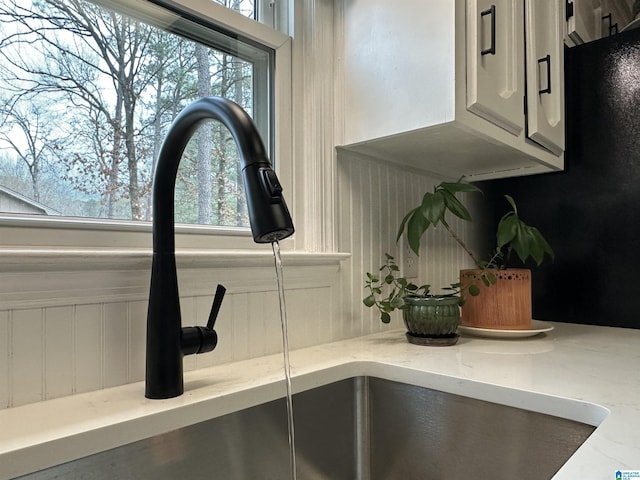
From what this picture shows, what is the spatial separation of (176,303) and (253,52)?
25.4 inches

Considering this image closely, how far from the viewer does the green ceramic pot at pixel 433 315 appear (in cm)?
97

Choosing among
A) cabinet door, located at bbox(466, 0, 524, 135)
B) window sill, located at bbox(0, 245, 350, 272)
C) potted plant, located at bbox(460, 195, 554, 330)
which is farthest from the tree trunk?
potted plant, located at bbox(460, 195, 554, 330)

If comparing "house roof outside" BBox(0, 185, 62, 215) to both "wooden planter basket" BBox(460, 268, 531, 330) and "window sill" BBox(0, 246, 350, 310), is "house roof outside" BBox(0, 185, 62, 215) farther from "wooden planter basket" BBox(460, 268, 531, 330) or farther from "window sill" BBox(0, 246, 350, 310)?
"wooden planter basket" BBox(460, 268, 531, 330)

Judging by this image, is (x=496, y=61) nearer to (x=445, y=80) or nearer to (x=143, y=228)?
(x=445, y=80)

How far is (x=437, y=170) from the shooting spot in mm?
1402

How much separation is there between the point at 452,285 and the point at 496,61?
0.52 m

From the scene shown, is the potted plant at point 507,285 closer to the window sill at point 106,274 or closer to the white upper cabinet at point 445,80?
the white upper cabinet at point 445,80

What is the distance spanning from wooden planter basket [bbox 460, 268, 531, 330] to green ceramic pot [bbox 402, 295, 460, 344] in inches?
6.7

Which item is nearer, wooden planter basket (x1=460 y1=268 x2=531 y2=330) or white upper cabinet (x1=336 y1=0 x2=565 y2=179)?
white upper cabinet (x1=336 y1=0 x2=565 y2=179)

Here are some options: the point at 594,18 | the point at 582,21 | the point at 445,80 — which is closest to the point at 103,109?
the point at 445,80

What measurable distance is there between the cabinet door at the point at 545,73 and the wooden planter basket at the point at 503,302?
1.23 feet

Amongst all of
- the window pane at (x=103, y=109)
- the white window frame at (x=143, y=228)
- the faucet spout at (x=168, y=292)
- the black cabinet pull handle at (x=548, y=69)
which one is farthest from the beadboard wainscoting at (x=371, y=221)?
A: the faucet spout at (x=168, y=292)

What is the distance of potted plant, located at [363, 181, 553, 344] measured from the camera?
3.24 ft

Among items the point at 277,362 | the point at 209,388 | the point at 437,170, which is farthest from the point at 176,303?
the point at 437,170
